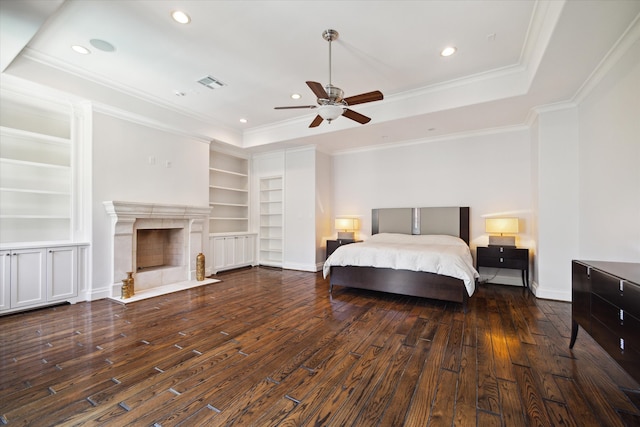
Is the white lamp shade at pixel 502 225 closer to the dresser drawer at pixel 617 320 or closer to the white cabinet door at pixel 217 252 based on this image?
the dresser drawer at pixel 617 320

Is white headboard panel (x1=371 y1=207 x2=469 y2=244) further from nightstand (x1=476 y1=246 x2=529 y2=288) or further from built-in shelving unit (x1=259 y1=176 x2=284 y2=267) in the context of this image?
built-in shelving unit (x1=259 y1=176 x2=284 y2=267)

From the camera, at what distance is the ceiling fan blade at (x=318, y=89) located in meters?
2.72

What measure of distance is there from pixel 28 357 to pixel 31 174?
274 cm

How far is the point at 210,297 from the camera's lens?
4.06 meters

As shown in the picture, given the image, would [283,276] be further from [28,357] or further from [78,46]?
[78,46]

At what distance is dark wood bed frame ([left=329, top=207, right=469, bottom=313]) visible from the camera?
352cm

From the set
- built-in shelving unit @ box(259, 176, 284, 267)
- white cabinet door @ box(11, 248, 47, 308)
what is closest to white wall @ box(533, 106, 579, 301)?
built-in shelving unit @ box(259, 176, 284, 267)

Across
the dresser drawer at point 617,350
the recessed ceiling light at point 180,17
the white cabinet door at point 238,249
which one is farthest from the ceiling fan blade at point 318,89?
the white cabinet door at point 238,249

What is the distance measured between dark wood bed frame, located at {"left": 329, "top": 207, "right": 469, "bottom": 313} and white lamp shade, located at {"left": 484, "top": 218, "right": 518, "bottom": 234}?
522mm

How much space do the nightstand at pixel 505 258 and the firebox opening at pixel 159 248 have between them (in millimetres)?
5252

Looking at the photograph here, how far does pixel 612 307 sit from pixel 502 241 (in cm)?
305

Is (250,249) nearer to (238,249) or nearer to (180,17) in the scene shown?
(238,249)

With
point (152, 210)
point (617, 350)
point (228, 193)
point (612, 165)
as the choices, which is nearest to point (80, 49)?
point (152, 210)

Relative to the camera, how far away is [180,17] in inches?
104
